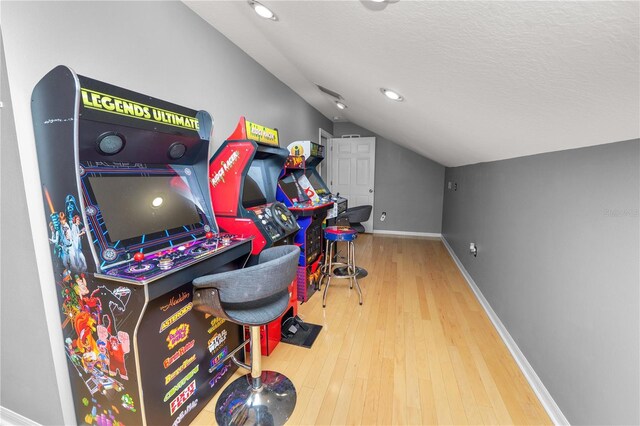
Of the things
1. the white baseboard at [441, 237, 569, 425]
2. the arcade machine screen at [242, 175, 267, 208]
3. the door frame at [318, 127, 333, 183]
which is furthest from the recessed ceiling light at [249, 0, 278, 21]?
the door frame at [318, 127, 333, 183]

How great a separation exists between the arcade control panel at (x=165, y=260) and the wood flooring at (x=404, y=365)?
3.18ft

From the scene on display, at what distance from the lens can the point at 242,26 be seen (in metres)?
2.35

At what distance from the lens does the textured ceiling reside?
77 cm

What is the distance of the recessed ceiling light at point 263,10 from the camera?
1703mm

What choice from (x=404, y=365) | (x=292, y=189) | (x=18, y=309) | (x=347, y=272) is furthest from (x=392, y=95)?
(x=18, y=309)

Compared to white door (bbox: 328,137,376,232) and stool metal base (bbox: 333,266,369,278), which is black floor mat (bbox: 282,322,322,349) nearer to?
stool metal base (bbox: 333,266,369,278)

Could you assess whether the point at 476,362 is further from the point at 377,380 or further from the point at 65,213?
the point at 65,213

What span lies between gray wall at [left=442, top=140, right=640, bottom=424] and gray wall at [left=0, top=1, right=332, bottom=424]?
100 inches

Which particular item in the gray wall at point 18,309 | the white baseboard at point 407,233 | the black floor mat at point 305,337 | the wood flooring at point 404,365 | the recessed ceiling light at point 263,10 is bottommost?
the wood flooring at point 404,365

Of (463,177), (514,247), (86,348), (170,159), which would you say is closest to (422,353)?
(514,247)

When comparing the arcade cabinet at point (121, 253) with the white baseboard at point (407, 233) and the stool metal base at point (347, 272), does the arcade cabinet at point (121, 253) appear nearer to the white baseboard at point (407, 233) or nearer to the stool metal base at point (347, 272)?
the stool metal base at point (347, 272)

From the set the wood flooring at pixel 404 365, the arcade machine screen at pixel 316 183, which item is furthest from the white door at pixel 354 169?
the wood flooring at pixel 404 365

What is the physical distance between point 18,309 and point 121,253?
25.2 inches

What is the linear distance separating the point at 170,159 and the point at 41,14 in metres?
0.81
